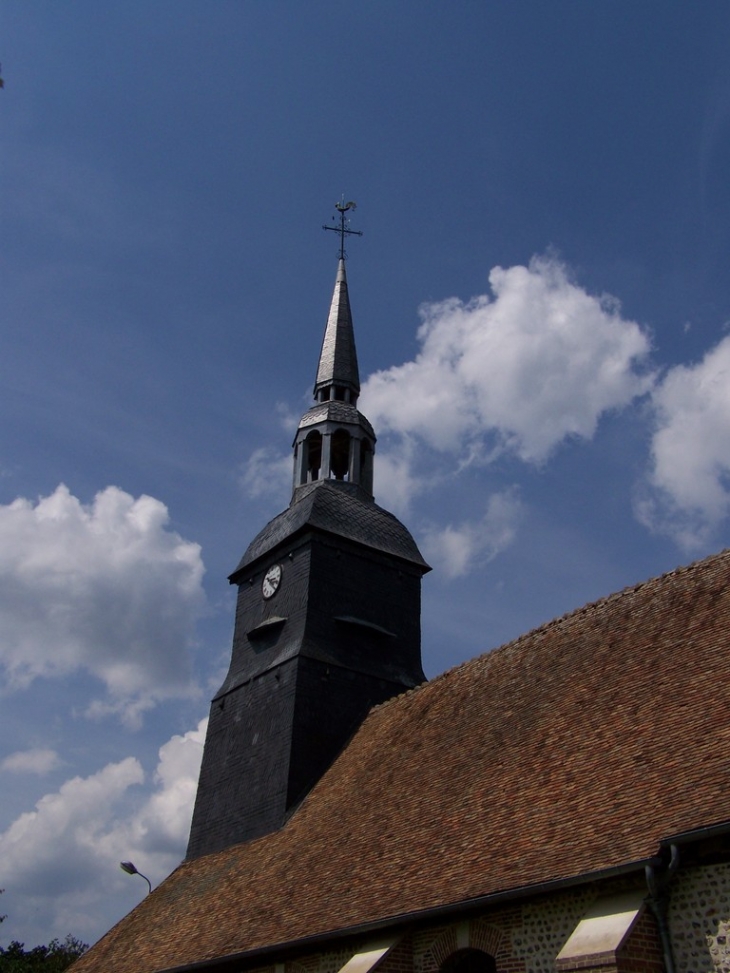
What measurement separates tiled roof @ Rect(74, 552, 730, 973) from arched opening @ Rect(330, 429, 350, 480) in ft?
22.6

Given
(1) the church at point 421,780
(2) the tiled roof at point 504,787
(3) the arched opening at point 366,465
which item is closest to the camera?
(1) the church at point 421,780

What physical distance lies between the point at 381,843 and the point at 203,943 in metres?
3.37

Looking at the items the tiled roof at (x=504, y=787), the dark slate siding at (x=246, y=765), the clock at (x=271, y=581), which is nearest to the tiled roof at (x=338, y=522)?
the clock at (x=271, y=581)

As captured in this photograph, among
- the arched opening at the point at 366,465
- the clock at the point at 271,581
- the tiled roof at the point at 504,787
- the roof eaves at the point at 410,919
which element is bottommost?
the roof eaves at the point at 410,919

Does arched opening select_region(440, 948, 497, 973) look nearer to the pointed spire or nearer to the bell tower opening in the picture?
the bell tower opening

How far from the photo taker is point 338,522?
66.5 ft

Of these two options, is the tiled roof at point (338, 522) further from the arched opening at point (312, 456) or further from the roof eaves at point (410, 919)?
the roof eaves at point (410, 919)

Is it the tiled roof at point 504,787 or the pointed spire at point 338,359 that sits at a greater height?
the pointed spire at point 338,359

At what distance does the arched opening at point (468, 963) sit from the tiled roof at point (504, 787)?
25.8 inches

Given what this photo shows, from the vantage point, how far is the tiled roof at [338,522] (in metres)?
20.1

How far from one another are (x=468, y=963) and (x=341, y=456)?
14.0m

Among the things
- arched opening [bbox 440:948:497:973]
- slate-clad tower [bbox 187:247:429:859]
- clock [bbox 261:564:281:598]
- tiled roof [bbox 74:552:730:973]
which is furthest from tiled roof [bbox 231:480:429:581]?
arched opening [bbox 440:948:497:973]

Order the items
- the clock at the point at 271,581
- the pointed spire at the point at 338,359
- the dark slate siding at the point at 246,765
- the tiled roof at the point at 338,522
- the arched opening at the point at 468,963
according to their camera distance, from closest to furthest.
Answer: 1. the arched opening at the point at 468,963
2. the dark slate siding at the point at 246,765
3. the tiled roof at the point at 338,522
4. the clock at the point at 271,581
5. the pointed spire at the point at 338,359

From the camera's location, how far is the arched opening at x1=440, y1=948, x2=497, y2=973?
10125 mm
